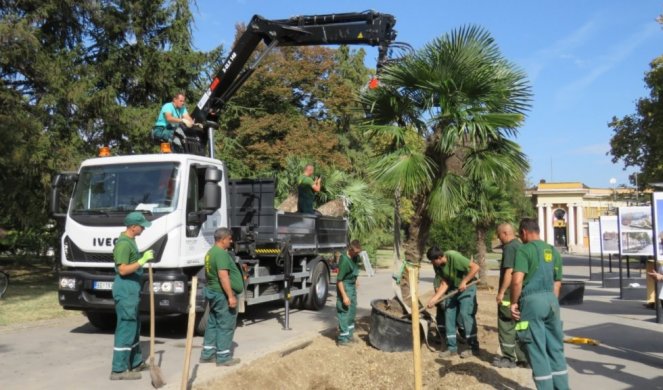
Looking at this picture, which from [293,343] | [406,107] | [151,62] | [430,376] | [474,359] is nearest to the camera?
[430,376]

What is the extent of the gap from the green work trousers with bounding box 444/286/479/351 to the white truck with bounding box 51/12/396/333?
9.70ft

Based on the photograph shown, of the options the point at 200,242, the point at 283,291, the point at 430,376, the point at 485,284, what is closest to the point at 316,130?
the point at 485,284

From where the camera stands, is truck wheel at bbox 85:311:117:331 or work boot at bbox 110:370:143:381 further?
truck wheel at bbox 85:311:117:331

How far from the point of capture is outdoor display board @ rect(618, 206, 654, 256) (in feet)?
48.8

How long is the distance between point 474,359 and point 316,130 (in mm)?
24329

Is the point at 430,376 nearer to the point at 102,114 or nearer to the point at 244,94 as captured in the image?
the point at 102,114

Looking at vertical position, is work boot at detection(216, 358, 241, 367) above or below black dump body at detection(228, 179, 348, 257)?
below

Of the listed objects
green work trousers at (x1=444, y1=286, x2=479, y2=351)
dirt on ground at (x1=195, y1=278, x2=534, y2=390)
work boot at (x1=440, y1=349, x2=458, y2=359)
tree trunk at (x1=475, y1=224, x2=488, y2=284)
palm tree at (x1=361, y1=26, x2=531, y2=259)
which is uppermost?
palm tree at (x1=361, y1=26, x2=531, y2=259)

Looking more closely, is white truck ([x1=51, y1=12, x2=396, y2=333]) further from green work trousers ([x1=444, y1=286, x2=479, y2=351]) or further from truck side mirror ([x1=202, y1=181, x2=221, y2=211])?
green work trousers ([x1=444, y1=286, x2=479, y2=351])

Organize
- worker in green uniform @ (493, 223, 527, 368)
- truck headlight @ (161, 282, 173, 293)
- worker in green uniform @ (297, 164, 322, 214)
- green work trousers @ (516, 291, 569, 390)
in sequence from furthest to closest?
worker in green uniform @ (297, 164, 322, 214)
truck headlight @ (161, 282, 173, 293)
worker in green uniform @ (493, 223, 527, 368)
green work trousers @ (516, 291, 569, 390)

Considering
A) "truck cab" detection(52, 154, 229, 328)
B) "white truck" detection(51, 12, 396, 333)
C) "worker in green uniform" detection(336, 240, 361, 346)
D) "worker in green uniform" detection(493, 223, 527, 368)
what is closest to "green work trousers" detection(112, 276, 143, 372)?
"white truck" detection(51, 12, 396, 333)

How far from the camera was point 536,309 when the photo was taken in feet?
18.7

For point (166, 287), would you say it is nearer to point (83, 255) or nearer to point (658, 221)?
point (83, 255)

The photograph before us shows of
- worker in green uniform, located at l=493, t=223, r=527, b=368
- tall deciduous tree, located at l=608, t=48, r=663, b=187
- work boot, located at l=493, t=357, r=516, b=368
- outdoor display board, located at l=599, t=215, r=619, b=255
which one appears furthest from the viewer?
tall deciduous tree, located at l=608, t=48, r=663, b=187
